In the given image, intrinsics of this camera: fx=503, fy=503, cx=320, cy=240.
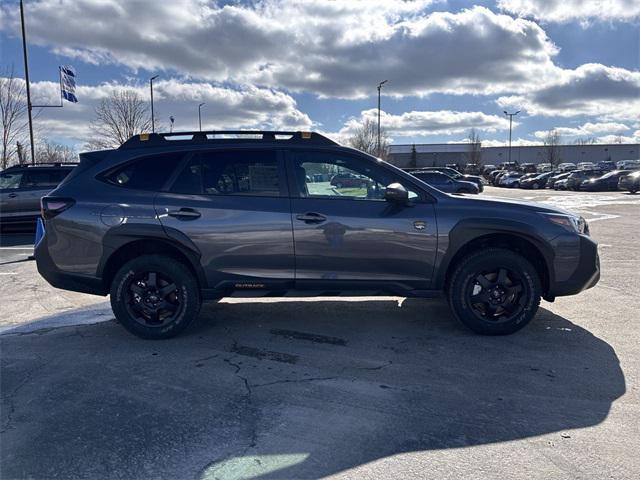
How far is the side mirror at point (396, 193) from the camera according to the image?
452 centimetres

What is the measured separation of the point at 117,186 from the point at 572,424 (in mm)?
4198

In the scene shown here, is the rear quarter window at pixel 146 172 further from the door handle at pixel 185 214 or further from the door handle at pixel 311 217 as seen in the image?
the door handle at pixel 311 217

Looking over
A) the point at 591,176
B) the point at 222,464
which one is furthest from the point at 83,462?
the point at 591,176

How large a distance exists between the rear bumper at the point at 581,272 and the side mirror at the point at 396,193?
5.25ft

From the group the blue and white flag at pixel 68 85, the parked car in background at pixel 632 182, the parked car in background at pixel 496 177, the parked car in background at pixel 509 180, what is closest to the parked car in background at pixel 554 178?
the parked car in background at pixel 509 180

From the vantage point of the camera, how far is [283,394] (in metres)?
3.65

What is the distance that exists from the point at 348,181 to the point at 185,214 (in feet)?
5.09

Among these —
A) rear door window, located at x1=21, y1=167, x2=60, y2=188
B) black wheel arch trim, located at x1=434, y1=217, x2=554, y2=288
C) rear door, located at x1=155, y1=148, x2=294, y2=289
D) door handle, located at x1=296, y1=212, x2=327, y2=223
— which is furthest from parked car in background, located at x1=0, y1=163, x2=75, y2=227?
black wheel arch trim, located at x1=434, y1=217, x2=554, y2=288

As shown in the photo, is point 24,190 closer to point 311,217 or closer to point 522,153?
point 311,217

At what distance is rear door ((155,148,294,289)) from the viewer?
4.63m

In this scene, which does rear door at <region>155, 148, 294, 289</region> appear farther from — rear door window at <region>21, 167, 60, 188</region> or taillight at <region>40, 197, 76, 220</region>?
rear door window at <region>21, 167, 60, 188</region>

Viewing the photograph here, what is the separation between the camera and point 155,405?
3.48m

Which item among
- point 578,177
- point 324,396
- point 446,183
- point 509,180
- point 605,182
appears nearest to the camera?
point 324,396

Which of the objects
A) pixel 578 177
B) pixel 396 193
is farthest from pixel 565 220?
pixel 578 177
